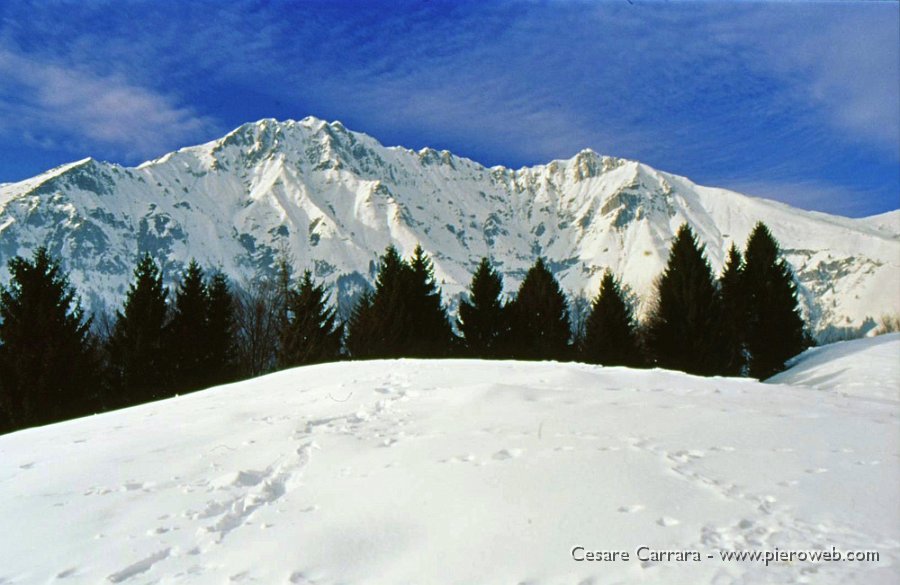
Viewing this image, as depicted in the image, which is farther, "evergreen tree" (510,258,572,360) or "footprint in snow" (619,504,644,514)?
"evergreen tree" (510,258,572,360)

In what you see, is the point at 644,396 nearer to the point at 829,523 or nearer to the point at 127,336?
the point at 829,523

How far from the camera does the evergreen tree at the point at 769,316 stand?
95.9ft

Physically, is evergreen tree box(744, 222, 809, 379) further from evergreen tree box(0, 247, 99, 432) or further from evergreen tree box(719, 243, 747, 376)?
evergreen tree box(0, 247, 99, 432)

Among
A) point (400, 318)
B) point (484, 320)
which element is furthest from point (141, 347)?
point (484, 320)

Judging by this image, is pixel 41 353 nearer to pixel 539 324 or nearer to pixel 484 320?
pixel 484 320

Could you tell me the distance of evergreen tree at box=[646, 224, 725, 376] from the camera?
1056 inches

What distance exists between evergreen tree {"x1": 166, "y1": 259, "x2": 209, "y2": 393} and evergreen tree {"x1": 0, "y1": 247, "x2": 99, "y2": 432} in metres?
3.52

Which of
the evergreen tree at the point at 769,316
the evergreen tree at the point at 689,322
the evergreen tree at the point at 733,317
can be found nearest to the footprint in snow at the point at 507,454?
the evergreen tree at the point at 689,322

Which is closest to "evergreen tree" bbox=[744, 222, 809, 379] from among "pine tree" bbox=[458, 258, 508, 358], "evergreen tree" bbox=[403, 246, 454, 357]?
"pine tree" bbox=[458, 258, 508, 358]

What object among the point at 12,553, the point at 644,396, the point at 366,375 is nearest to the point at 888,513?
the point at 644,396

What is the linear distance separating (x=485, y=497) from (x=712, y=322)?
84.9 feet

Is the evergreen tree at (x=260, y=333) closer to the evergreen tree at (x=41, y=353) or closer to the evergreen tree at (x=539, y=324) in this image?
the evergreen tree at (x=41, y=353)

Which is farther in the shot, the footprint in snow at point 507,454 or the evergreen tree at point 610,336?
the evergreen tree at point 610,336

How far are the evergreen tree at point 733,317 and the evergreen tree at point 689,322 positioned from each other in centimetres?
81
